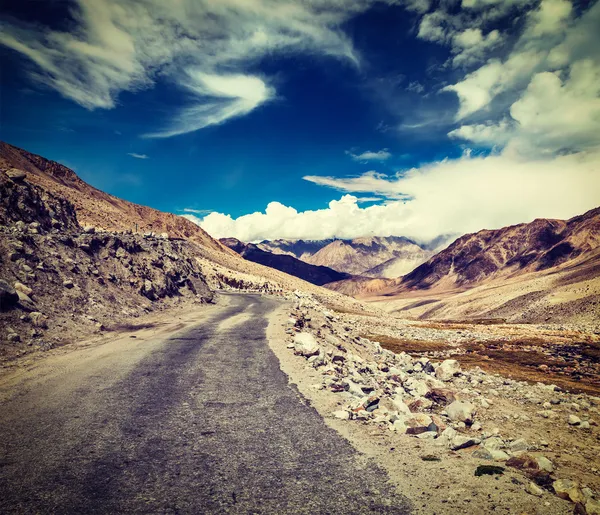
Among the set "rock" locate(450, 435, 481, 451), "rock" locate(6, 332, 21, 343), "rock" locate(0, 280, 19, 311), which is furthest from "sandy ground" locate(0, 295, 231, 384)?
"rock" locate(450, 435, 481, 451)

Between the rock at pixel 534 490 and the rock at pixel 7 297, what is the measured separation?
66.2 ft

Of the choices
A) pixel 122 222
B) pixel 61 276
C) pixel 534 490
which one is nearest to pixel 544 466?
pixel 534 490

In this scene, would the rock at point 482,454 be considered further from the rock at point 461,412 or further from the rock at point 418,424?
the rock at point 461,412

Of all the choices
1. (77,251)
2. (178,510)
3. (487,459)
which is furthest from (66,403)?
(77,251)

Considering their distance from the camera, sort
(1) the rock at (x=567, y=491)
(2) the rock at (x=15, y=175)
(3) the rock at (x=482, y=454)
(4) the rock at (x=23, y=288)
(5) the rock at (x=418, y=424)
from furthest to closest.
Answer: (2) the rock at (x=15, y=175) < (4) the rock at (x=23, y=288) < (5) the rock at (x=418, y=424) < (3) the rock at (x=482, y=454) < (1) the rock at (x=567, y=491)

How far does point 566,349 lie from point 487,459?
45.7m

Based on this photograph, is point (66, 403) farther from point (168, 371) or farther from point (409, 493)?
point (409, 493)

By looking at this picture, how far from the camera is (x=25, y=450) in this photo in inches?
267

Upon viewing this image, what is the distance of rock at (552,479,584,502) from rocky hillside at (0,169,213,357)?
1812cm

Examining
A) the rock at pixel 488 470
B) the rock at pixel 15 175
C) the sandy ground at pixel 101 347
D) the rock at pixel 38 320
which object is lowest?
the sandy ground at pixel 101 347

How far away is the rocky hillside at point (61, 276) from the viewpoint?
1585 centimetres

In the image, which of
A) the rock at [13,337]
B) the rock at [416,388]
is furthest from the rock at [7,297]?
the rock at [416,388]

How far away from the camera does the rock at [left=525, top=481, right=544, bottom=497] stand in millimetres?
5648

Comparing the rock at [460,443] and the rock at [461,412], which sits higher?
the rock at [460,443]
